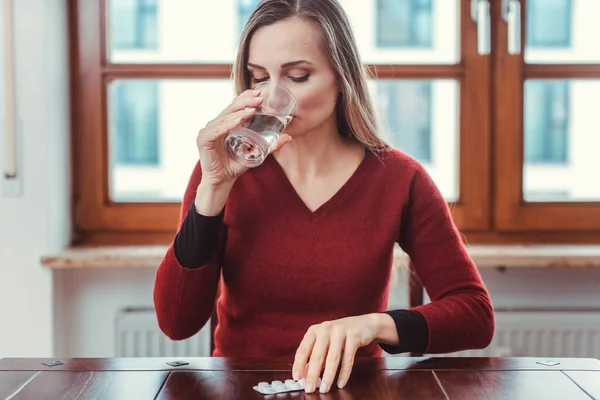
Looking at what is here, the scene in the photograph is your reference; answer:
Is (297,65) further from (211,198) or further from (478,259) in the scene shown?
(478,259)

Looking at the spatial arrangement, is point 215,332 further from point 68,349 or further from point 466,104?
point 466,104

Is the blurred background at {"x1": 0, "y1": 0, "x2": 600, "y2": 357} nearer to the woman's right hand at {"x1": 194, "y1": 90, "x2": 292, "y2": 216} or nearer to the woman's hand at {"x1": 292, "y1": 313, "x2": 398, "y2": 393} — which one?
the woman's right hand at {"x1": 194, "y1": 90, "x2": 292, "y2": 216}

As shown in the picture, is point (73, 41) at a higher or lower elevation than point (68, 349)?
higher

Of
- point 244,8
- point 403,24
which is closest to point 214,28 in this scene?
point 244,8

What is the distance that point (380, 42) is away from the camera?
2305 millimetres

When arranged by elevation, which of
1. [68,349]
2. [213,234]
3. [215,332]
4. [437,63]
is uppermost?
[437,63]

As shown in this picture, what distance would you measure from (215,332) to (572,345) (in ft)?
3.89

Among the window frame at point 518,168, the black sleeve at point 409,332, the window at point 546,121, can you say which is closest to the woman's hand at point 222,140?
the black sleeve at point 409,332

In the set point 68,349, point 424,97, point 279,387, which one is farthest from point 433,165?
point 279,387

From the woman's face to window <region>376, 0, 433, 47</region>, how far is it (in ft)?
3.13

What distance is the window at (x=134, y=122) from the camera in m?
2.29

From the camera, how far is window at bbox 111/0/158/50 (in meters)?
2.28

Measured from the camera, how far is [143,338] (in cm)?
219

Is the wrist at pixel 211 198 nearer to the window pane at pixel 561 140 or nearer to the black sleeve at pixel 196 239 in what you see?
the black sleeve at pixel 196 239
